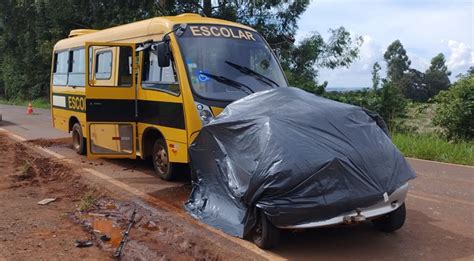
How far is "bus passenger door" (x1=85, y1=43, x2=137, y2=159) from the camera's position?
8.61m

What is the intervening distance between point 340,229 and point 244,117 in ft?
5.57

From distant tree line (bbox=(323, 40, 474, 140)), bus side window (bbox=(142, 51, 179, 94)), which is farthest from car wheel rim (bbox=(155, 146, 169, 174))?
distant tree line (bbox=(323, 40, 474, 140))

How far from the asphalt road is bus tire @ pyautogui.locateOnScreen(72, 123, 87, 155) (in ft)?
4.26

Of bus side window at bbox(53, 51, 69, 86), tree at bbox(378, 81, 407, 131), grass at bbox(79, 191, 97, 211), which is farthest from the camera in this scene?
tree at bbox(378, 81, 407, 131)

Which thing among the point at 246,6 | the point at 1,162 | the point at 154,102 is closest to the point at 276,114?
the point at 154,102

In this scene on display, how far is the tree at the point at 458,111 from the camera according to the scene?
13398 millimetres

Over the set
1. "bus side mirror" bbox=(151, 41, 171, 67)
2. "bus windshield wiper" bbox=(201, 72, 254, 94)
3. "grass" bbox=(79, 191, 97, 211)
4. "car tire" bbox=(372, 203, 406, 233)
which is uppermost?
"bus side mirror" bbox=(151, 41, 171, 67)

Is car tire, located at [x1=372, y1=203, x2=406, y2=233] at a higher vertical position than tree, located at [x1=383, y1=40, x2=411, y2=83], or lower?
lower

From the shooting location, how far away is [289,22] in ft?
82.2

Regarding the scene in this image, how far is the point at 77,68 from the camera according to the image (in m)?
11.2

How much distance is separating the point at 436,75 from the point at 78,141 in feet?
104

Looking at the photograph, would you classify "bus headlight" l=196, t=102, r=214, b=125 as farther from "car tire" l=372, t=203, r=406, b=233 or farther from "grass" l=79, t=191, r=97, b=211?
"car tire" l=372, t=203, r=406, b=233

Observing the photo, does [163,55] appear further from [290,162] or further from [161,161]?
[290,162]

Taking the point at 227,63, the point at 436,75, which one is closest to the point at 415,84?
the point at 436,75
